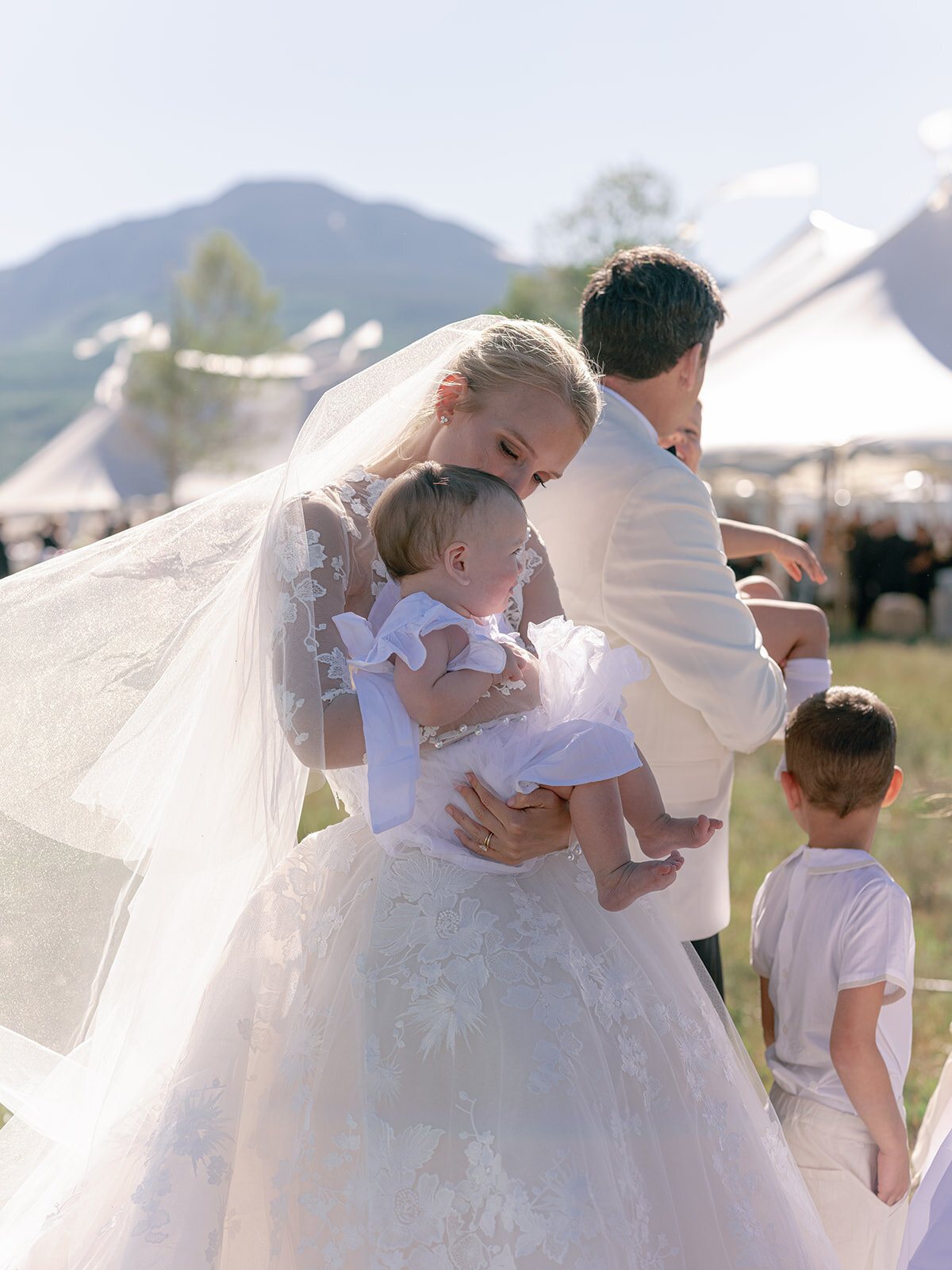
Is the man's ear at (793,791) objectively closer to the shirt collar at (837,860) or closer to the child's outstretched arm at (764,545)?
the shirt collar at (837,860)

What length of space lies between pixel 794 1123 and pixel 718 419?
132 inches

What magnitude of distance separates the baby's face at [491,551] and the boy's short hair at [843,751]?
979mm

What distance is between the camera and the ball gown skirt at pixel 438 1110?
1584mm

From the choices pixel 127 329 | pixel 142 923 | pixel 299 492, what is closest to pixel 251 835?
pixel 142 923

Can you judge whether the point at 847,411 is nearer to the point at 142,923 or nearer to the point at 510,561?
the point at 510,561

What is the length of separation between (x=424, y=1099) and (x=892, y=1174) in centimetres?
119

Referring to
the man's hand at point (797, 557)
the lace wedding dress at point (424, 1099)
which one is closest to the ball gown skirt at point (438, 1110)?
the lace wedding dress at point (424, 1099)

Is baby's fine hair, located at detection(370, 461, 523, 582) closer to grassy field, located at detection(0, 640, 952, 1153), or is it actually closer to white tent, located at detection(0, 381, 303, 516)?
grassy field, located at detection(0, 640, 952, 1153)

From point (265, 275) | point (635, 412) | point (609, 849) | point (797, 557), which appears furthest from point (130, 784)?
point (265, 275)

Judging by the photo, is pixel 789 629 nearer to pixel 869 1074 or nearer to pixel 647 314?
pixel 647 314

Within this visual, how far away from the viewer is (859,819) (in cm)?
239

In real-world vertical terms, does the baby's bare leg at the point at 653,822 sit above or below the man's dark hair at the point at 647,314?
below

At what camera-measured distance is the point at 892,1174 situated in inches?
88.5

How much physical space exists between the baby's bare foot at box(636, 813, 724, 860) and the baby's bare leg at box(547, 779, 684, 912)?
40mm
